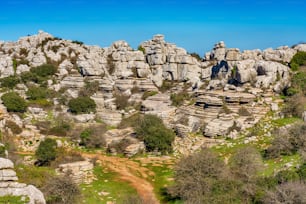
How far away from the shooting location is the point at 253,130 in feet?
130

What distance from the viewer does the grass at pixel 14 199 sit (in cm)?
1872

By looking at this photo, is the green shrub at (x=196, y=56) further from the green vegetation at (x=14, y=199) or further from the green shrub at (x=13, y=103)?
the green vegetation at (x=14, y=199)

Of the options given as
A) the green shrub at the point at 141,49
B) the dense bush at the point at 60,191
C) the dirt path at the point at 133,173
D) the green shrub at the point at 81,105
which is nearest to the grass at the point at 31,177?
the dense bush at the point at 60,191

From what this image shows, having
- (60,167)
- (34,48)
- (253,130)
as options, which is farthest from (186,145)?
(34,48)

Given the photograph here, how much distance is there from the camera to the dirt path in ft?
93.2

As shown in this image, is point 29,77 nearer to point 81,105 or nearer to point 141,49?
point 81,105

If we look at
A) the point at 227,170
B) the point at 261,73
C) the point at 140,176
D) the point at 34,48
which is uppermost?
the point at 34,48

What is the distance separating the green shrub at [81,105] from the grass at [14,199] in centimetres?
3281

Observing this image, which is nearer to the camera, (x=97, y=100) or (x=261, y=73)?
(x=261, y=73)

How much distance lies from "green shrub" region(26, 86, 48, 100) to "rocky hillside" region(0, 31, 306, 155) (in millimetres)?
148

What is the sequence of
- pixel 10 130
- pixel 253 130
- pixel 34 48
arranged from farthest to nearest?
pixel 34 48 → pixel 10 130 → pixel 253 130

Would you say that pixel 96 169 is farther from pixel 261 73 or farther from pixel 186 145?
pixel 261 73

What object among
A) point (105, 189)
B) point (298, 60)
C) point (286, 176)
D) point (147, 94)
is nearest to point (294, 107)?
point (298, 60)

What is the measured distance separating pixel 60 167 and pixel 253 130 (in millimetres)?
20719
